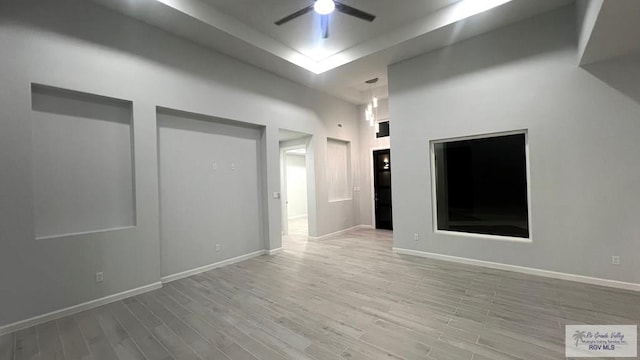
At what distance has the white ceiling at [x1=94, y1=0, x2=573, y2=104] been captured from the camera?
351cm

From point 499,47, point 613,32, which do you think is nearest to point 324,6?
point 499,47

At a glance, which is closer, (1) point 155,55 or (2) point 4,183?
(2) point 4,183

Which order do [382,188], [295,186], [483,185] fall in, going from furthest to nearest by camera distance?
[295,186], [382,188], [483,185]

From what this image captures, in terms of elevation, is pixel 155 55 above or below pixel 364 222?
above

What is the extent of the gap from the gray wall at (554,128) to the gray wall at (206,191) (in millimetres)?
3298

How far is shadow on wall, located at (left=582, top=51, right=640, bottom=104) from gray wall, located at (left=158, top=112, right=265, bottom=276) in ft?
→ 17.0

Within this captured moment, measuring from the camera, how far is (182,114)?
13.6 ft

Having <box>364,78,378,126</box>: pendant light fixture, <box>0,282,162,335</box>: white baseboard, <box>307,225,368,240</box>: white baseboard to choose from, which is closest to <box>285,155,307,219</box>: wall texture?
<box>307,225,368,240</box>: white baseboard

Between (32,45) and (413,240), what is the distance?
19.1ft

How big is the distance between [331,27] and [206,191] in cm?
339

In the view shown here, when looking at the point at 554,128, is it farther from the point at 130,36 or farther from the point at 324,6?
the point at 130,36

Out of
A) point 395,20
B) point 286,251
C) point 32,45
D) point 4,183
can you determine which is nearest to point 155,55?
point 32,45

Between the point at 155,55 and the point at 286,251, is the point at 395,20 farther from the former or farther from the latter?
the point at 286,251

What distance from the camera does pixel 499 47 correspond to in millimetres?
3979
